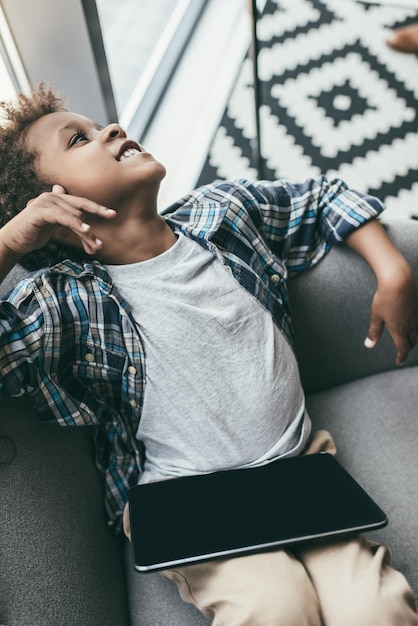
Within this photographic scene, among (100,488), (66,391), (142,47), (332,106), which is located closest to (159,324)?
(66,391)

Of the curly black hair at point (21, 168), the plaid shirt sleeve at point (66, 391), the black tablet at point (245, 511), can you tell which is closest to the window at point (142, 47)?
the curly black hair at point (21, 168)

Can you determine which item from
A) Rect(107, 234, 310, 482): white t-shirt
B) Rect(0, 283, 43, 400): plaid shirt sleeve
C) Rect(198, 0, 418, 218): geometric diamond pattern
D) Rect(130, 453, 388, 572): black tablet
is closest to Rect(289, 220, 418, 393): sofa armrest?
Rect(107, 234, 310, 482): white t-shirt

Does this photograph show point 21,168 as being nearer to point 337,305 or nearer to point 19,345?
point 19,345

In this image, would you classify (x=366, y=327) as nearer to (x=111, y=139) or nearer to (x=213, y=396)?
(x=213, y=396)

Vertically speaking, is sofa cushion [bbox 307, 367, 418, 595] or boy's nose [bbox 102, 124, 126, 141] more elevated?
boy's nose [bbox 102, 124, 126, 141]

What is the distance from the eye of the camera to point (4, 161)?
868 mm

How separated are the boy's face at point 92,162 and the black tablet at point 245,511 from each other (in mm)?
427

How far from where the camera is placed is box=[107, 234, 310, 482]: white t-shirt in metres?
0.86

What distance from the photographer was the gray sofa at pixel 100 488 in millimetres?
735

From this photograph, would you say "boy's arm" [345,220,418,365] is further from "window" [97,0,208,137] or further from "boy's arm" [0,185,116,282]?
"window" [97,0,208,137]

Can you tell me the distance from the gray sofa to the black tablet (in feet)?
0.36

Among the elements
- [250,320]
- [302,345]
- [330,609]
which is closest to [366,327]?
[302,345]

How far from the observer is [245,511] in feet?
2.49

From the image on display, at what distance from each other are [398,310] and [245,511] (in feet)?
1.31
